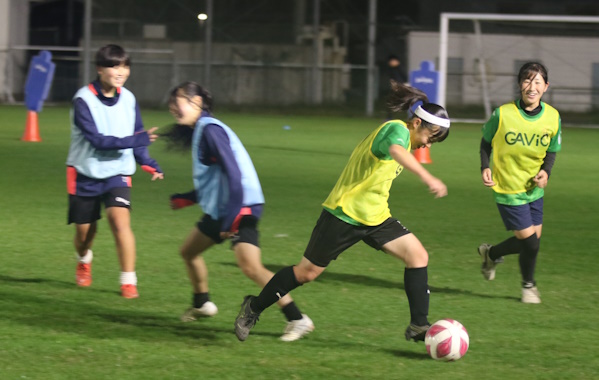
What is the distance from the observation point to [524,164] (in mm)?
6734

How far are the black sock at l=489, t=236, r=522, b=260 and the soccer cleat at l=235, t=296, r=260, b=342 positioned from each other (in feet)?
7.28

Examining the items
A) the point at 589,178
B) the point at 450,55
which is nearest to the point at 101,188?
the point at 589,178

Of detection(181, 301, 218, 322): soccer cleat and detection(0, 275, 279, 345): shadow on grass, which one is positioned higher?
detection(181, 301, 218, 322): soccer cleat

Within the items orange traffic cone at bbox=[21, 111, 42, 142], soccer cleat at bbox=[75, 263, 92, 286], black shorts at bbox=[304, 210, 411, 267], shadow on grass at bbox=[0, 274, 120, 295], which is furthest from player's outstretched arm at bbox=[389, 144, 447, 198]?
orange traffic cone at bbox=[21, 111, 42, 142]

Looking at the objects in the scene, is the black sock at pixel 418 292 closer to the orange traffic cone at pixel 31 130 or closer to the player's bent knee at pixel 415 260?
the player's bent knee at pixel 415 260

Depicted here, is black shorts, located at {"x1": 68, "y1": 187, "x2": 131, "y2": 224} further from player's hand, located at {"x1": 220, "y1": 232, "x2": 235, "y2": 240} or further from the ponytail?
the ponytail

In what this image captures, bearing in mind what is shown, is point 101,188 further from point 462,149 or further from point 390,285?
point 462,149

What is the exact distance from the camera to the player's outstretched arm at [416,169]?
482cm

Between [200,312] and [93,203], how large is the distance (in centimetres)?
123

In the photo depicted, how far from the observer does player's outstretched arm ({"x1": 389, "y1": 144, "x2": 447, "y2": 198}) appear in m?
4.82

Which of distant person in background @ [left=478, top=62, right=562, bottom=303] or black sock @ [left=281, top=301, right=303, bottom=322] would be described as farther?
distant person in background @ [left=478, top=62, right=562, bottom=303]

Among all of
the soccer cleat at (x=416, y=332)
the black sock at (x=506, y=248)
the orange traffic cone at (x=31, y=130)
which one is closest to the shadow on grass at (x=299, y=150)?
the orange traffic cone at (x=31, y=130)

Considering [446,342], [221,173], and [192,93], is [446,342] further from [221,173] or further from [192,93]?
[192,93]

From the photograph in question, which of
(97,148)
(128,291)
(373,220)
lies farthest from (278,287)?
(97,148)
